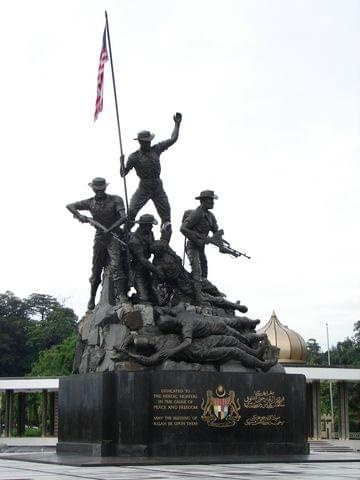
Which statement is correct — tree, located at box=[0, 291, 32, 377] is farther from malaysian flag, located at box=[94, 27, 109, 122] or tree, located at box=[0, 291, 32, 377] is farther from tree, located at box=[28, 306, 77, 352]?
malaysian flag, located at box=[94, 27, 109, 122]

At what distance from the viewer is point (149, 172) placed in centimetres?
1795

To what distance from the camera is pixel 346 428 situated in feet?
136

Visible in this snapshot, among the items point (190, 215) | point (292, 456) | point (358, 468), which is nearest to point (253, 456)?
point (292, 456)

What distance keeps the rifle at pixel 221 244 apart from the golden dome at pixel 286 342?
19073 mm

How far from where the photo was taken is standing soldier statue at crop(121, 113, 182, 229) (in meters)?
17.9

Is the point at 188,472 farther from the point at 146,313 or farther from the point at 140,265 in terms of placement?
the point at 140,265

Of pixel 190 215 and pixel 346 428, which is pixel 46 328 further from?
pixel 190 215

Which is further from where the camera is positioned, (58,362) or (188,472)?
(58,362)

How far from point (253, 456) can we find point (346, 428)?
26683 millimetres

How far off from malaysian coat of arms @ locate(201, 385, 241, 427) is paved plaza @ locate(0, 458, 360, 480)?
1.88 metres

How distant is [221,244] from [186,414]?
4.11 meters

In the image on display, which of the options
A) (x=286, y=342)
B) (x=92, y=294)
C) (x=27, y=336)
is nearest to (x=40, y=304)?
(x=27, y=336)

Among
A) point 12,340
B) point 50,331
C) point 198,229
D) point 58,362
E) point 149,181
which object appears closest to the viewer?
point 149,181

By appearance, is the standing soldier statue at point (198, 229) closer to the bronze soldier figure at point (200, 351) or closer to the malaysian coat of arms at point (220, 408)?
the bronze soldier figure at point (200, 351)
